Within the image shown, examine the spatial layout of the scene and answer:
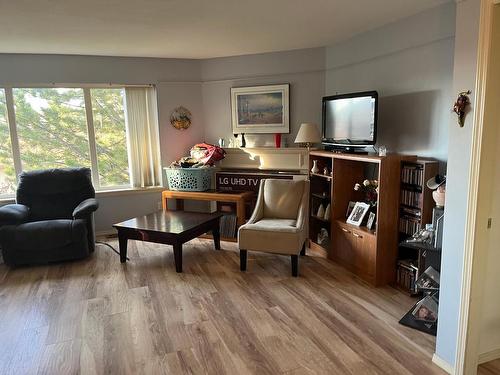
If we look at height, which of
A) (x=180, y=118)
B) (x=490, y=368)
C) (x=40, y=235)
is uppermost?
(x=180, y=118)

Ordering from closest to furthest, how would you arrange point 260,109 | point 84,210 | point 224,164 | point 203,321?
point 203,321, point 84,210, point 260,109, point 224,164

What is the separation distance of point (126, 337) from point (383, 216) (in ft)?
7.34

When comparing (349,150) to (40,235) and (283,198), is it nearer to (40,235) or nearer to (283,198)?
(283,198)

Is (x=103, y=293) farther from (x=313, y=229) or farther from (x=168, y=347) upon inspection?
(x=313, y=229)

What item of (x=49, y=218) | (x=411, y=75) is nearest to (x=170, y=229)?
(x=49, y=218)

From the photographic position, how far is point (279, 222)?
371 centimetres

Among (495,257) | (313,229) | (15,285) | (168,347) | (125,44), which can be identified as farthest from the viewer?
(313,229)

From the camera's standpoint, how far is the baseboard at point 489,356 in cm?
219

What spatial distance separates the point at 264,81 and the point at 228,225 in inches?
74.4

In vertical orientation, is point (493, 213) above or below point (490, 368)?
above

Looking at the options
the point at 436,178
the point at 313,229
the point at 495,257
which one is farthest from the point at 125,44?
the point at 495,257

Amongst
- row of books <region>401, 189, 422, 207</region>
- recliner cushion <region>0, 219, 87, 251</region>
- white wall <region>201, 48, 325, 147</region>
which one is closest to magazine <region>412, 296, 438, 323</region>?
row of books <region>401, 189, 422, 207</region>

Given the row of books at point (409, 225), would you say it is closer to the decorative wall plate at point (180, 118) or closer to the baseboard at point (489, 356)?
the baseboard at point (489, 356)

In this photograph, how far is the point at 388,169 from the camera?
9.98 ft
